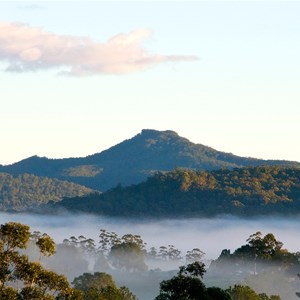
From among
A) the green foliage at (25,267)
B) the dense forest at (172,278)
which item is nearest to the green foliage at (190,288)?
the dense forest at (172,278)

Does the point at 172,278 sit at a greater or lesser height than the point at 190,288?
greater

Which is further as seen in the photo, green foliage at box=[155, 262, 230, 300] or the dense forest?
green foliage at box=[155, 262, 230, 300]

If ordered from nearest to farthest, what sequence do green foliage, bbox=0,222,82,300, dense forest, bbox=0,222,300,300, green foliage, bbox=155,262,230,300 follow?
green foliage, bbox=0,222,82,300
dense forest, bbox=0,222,300,300
green foliage, bbox=155,262,230,300

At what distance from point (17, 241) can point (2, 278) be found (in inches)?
96.2

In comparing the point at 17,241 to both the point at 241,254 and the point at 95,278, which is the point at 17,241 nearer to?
the point at 95,278

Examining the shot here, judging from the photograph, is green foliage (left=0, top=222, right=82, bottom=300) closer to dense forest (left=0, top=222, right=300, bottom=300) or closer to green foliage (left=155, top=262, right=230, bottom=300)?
dense forest (left=0, top=222, right=300, bottom=300)

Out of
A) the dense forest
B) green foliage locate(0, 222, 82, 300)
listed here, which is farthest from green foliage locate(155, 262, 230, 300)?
green foliage locate(0, 222, 82, 300)

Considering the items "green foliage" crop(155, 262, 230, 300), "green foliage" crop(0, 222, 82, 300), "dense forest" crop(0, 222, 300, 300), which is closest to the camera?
"green foliage" crop(0, 222, 82, 300)

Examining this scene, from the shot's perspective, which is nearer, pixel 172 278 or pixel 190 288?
pixel 190 288

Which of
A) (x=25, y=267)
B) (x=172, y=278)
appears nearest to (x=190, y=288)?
(x=172, y=278)

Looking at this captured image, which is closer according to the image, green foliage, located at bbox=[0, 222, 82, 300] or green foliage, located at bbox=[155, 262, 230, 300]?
green foliage, located at bbox=[0, 222, 82, 300]

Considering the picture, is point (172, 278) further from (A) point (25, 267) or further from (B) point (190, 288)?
(A) point (25, 267)

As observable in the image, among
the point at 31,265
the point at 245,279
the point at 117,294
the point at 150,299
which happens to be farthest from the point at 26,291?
the point at 150,299


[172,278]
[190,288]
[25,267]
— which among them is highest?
[25,267]
